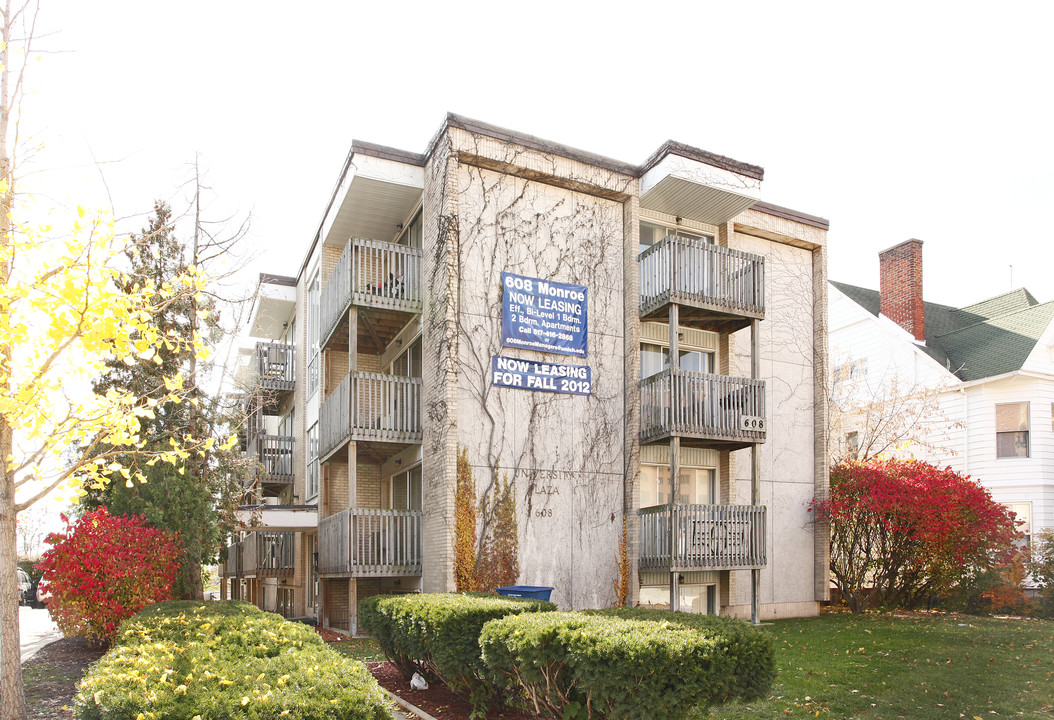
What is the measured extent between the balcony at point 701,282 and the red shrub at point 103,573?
32.6 feet

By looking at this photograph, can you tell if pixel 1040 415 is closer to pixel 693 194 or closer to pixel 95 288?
pixel 693 194

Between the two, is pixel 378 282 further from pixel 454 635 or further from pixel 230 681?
pixel 230 681

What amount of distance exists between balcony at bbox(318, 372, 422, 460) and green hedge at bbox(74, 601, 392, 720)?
8.11m

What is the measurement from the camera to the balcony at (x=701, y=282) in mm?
16734

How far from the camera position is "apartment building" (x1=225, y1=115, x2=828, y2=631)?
15.5 m

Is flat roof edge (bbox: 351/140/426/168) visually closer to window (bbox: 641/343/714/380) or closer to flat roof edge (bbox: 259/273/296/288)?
window (bbox: 641/343/714/380)

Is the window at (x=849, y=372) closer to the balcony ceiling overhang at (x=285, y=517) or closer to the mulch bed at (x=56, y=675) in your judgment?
the balcony ceiling overhang at (x=285, y=517)

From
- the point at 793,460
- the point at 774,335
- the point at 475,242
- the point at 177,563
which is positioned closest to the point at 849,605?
the point at 793,460

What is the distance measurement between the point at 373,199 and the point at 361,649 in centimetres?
880

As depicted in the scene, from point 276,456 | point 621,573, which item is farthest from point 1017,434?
point 276,456

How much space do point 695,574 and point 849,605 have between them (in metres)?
4.45

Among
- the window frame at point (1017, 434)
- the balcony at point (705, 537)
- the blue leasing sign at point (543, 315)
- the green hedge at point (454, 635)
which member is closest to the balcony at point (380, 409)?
the blue leasing sign at point (543, 315)

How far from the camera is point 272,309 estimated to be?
1054 inches

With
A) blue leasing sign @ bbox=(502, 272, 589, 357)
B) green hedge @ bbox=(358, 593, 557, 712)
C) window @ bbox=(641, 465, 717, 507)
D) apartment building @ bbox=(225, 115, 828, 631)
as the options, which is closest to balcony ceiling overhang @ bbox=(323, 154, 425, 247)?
apartment building @ bbox=(225, 115, 828, 631)
